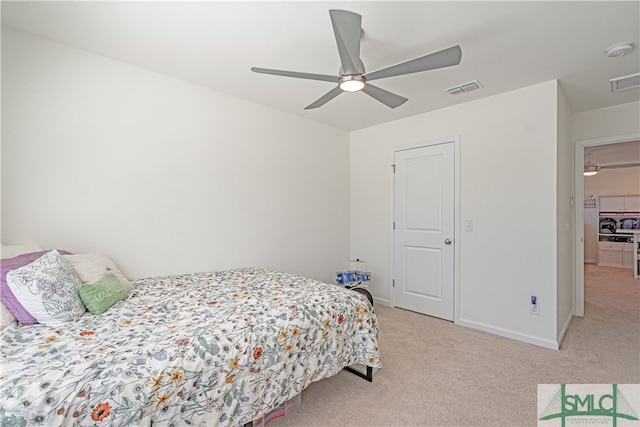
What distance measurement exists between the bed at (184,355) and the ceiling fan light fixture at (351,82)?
143 centimetres

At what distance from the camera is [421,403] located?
1.96m

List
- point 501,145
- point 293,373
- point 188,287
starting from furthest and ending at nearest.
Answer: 1. point 501,145
2. point 188,287
3. point 293,373

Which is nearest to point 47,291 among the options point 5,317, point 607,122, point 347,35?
point 5,317

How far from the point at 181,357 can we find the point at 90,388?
12.6 inches

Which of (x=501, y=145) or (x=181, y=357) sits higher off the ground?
(x=501, y=145)

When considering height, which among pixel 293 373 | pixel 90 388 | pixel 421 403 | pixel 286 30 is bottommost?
pixel 421 403

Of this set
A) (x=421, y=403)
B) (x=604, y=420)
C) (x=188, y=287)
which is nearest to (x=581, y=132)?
(x=604, y=420)

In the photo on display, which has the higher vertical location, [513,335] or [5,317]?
[5,317]

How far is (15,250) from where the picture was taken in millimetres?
1830

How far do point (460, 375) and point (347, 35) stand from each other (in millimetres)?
2469

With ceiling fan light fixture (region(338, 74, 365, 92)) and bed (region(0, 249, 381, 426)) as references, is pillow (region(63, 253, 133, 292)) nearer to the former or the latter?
bed (region(0, 249, 381, 426))

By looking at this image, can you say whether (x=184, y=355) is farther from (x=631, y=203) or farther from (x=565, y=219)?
(x=631, y=203)

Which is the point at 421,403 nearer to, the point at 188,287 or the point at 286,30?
the point at 188,287

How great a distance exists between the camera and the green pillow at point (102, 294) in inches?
68.7
